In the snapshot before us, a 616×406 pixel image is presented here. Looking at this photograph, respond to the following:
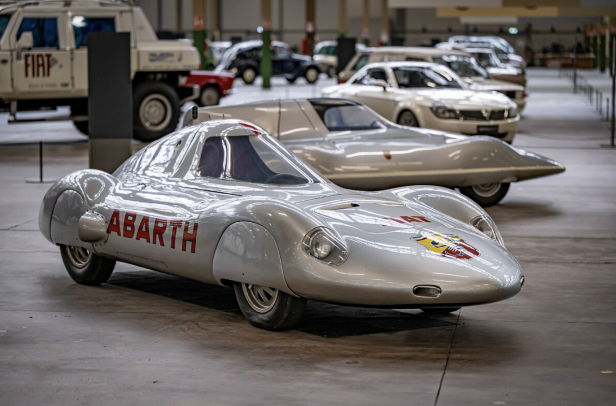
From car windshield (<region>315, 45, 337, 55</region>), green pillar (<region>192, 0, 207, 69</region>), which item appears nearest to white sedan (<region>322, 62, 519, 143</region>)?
green pillar (<region>192, 0, 207, 69</region>)

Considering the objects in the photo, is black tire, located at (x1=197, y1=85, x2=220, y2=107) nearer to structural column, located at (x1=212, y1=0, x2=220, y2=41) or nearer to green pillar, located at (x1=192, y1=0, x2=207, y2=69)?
green pillar, located at (x1=192, y1=0, x2=207, y2=69)

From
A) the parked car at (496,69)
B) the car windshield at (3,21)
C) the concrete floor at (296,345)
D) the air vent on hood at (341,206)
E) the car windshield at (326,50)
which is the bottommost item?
the concrete floor at (296,345)

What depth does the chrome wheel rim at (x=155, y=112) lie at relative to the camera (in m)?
19.1

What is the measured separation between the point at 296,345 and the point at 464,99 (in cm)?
1080

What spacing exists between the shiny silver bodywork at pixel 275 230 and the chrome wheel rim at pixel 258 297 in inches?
5.1

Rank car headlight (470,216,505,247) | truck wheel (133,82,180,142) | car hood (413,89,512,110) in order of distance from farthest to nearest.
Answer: truck wheel (133,82,180,142), car hood (413,89,512,110), car headlight (470,216,505,247)

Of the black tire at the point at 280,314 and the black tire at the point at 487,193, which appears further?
the black tire at the point at 487,193

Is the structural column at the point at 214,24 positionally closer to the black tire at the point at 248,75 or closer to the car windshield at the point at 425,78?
the black tire at the point at 248,75

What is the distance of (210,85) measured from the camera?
25703mm

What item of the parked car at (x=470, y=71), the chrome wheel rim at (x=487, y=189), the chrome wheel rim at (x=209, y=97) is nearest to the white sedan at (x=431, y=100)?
the parked car at (x=470, y=71)

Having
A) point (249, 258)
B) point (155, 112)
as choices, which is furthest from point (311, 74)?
point (249, 258)

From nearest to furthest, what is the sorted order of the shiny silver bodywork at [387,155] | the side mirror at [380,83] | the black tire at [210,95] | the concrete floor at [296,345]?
1. the concrete floor at [296,345]
2. the shiny silver bodywork at [387,155]
3. the side mirror at [380,83]
4. the black tire at [210,95]

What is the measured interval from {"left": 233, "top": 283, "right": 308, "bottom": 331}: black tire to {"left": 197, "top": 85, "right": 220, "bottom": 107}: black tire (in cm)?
1981

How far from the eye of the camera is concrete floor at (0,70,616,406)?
15.8ft
